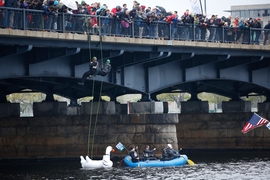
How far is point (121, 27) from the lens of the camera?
4681cm

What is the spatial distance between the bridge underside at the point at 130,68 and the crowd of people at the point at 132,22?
2.31ft

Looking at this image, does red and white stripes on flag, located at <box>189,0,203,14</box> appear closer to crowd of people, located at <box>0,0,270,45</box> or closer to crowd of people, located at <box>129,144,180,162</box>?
crowd of people, located at <box>0,0,270,45</box>

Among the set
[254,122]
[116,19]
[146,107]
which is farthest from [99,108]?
[254,122]

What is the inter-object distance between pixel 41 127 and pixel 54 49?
9.35 meters

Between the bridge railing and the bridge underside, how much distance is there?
63cm

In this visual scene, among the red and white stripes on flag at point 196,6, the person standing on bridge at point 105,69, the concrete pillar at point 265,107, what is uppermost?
the red and white stripes on flag at point 196,6

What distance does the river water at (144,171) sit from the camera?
43.3m

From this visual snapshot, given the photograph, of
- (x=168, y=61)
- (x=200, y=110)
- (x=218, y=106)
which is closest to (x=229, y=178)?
(x=168, y=61)

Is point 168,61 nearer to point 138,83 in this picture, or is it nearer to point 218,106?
point 138,83

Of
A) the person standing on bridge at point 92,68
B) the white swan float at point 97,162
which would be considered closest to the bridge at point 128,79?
the person standing on bridge at point 92,68

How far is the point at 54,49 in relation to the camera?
44.6 metres

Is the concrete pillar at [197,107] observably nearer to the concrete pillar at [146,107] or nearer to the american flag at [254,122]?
the american flag at [254,122]

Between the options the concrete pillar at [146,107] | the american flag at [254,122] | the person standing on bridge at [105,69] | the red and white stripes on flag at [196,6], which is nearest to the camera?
the person standing on bridge at [105,69]

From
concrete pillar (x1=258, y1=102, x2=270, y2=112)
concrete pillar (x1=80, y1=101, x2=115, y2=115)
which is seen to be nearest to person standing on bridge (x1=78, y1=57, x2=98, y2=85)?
concrete pillar (x1=80, y1=101, x2=115, y2=115)
